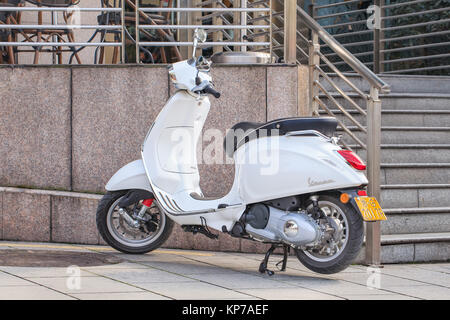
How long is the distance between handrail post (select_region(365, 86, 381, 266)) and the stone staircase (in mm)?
196

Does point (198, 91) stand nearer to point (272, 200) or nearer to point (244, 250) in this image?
point (272, 200)

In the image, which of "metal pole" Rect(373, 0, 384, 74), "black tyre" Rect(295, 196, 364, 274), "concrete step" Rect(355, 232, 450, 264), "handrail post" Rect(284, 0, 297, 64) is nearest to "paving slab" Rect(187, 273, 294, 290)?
"black tyre" Rect(295, 196, 364, 274)

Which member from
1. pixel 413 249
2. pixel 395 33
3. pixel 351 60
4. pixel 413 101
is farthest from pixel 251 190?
pixel 395 33

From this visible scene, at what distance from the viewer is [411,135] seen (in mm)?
9125

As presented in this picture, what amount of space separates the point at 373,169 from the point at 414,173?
169 centimetres

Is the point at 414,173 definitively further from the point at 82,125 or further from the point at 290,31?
the point at 82,125

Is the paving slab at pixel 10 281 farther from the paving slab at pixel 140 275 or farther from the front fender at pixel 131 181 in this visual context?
the front fender at pixel 131 181

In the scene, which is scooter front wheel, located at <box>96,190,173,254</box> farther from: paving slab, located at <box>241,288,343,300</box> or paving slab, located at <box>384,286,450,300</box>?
paving slab, located at <box>384,286,450,300</box>

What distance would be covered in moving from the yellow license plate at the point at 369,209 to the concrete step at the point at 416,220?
5.24 feet

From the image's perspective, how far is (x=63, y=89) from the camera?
8023 millimetres

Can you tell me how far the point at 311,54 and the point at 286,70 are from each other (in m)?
0.49

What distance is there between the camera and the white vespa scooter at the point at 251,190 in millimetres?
5730

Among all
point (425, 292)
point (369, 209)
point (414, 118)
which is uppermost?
point (414, 118)
